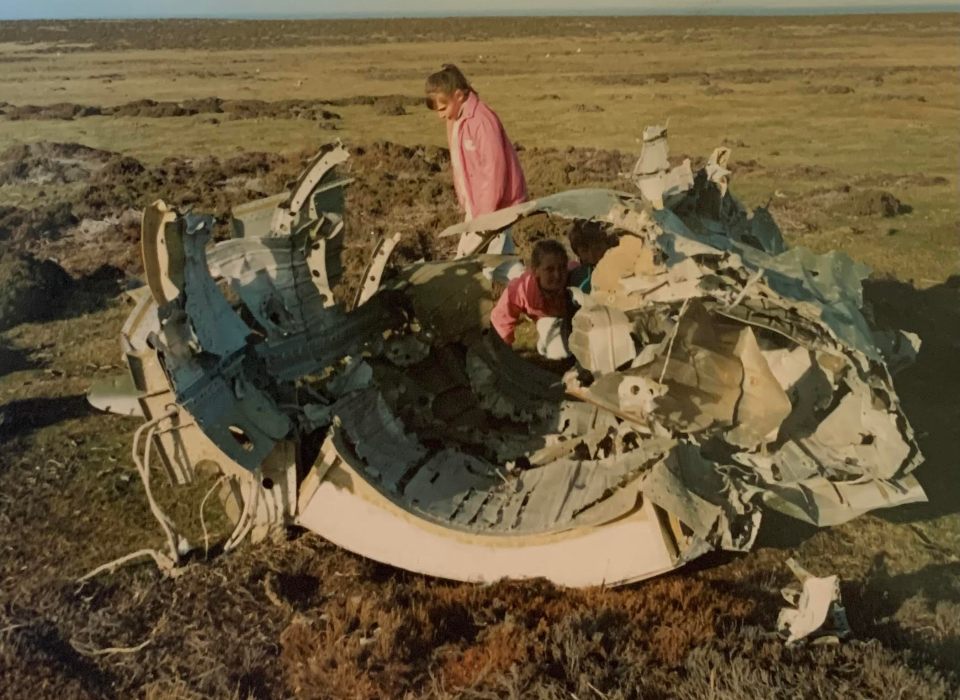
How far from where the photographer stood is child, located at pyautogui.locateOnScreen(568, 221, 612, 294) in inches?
208

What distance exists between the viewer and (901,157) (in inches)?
526

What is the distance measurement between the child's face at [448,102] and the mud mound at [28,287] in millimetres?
5209

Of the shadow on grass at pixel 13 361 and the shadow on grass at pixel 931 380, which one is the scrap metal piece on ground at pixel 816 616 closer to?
the shadow on grass at pixel 931 380

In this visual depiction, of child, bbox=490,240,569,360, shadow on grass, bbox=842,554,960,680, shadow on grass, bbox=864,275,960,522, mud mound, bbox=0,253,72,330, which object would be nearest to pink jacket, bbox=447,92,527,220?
child, bbox=490,240,569,360

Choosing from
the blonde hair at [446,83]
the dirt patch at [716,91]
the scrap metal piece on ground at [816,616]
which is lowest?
the dirt patch at [716,91]

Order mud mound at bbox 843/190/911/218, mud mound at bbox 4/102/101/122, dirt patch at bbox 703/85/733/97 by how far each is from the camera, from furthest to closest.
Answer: dirt patch at bbox 703/85/733/97 < mud mound at bbox 4/102/101/122 < mud mound at bbox 843/190/911/218

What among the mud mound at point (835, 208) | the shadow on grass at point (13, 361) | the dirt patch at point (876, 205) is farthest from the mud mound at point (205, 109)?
the dirt patch at point (876, 205)

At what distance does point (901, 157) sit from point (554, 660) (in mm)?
12479

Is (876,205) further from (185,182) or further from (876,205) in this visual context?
(185,182)

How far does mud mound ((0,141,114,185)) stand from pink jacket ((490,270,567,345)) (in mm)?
11512

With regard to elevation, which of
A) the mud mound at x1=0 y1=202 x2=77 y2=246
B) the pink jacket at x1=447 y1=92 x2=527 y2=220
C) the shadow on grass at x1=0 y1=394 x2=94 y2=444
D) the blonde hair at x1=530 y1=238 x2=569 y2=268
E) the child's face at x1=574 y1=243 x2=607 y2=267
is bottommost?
the mud mound at x1=0 y1=202 x2=77 y2=246

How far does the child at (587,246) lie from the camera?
5281mm

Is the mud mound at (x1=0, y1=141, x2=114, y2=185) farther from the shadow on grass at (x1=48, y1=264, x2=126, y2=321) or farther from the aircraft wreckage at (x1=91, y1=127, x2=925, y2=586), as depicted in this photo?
the aircraft wreckage at (x1=91, y1=127, x2=925, y2=586)

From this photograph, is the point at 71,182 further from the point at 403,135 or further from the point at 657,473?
the point at 657,473
